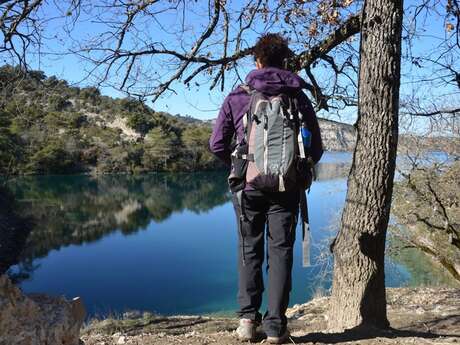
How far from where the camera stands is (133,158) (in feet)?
176

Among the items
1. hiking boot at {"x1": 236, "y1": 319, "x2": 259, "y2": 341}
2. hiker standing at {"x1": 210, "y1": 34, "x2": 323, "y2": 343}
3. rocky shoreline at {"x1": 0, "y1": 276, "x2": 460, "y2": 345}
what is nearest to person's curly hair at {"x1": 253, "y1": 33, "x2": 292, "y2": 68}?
hiker standing at {"x1": 210, "y1": 34, "x2": 323, "y2": 343}

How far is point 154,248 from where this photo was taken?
23.3 metres

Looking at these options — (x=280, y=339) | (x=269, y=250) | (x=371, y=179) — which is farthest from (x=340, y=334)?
(x=371, y=179)

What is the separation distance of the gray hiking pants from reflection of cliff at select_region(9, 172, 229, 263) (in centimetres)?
2163

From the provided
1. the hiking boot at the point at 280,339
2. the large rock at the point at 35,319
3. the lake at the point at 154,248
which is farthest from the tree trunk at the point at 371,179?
the lake at the point at 154,248

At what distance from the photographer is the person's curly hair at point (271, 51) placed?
7.75ft

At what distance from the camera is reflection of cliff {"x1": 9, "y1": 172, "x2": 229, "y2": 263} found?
1075 inches

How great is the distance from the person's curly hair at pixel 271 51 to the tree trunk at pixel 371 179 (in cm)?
87

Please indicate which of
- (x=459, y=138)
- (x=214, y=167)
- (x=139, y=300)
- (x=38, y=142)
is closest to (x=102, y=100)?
(x=459, y=138)

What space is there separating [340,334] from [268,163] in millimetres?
1248

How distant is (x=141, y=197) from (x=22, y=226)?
46.0ft

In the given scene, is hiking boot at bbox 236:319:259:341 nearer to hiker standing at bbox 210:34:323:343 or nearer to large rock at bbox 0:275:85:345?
hiker standing at bbox 210:34:323:343

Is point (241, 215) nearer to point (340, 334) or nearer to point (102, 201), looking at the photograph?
point (340, 334)

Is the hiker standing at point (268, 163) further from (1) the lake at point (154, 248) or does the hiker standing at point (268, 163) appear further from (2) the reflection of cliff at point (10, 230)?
(2) the reflection of cliff at point (10, 230)
